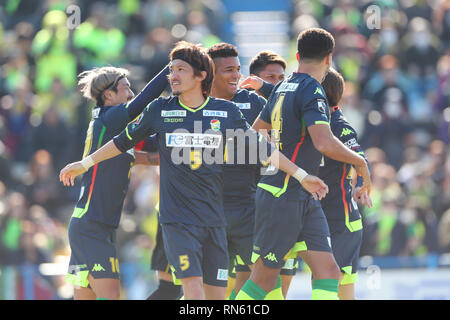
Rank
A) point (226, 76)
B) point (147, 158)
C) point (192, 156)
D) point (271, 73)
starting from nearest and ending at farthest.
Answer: point (192, 156) < point (226, 76) < point (147, 158) < point (271, 73)

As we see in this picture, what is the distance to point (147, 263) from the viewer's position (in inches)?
456

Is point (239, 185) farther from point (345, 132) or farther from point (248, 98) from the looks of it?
point (345, 132)

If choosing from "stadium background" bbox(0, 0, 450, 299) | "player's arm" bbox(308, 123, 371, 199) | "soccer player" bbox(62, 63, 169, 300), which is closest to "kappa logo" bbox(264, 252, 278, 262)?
"player's arm" bbox(308, 123, 371, 199)

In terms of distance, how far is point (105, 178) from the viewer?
23.7 feet

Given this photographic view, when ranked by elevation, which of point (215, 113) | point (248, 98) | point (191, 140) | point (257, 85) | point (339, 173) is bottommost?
point (339, 173)

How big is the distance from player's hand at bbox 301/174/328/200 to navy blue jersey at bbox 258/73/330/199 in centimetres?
35

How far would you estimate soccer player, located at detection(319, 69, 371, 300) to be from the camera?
727 centimetres

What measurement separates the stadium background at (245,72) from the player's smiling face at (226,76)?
3887mm

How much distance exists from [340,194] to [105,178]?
2.05 metres

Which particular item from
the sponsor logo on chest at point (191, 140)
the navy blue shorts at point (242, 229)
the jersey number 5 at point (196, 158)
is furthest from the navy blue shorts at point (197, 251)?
the navy blue shorts at point (242, 229)

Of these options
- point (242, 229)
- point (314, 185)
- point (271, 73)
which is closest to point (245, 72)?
point (271, 73)

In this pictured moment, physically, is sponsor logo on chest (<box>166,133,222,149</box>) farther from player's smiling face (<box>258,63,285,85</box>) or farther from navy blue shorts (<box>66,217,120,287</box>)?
player's smiling face (<box>258,63,285,85</box>)
